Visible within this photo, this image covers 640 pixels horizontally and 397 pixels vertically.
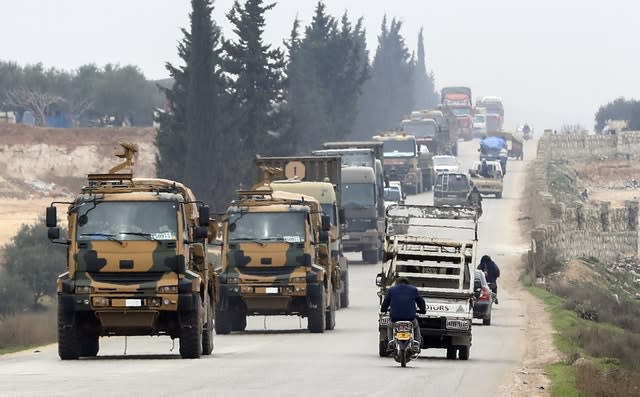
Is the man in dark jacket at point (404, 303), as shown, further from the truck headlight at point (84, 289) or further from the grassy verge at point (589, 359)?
the truck headlight at point (84, 289)

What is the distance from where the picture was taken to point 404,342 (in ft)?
82.7

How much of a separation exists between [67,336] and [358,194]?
102 feet

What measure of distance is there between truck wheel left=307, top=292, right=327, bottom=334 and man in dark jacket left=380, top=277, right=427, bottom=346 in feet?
26.2

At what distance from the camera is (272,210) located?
110ft

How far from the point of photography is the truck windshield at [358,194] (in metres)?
57.1

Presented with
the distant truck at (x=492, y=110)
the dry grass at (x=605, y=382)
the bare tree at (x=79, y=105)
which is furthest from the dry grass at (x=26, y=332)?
the distant truck at (x=492, y=110)

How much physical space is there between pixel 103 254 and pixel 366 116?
127 metres

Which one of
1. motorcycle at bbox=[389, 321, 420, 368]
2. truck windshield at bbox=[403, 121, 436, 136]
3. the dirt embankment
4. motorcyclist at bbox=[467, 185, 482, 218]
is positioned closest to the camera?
motorcycle at bbox=[389, 321, 420, 368]

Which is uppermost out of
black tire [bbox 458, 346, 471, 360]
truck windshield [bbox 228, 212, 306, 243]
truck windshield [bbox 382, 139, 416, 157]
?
truck windshield [bbox 382, 139, 416, 157]

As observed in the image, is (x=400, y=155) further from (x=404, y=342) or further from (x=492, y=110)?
(x=492, y=110)

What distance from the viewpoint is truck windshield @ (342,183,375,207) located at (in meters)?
57.1

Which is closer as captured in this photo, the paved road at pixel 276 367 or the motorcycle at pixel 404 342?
the paved road at pixel 276 367

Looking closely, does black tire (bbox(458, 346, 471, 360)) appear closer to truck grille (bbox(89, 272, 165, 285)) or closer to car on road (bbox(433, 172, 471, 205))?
truck grille (bbox(89, 272, 165, 285))

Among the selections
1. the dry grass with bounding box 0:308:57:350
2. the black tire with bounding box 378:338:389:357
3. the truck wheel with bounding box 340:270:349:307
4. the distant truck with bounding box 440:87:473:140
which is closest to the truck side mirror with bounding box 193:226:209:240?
the black tire with bounding box 378:338:389:357
